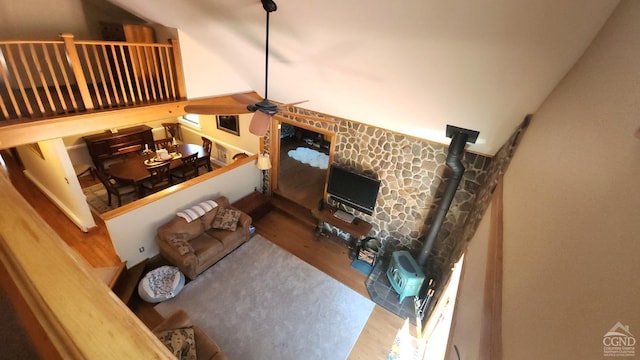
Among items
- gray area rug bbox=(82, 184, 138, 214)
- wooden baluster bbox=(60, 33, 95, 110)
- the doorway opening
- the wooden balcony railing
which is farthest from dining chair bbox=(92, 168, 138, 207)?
the doorway opening

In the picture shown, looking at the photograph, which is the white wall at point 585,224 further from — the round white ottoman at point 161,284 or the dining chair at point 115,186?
the dining chair at point 115,186

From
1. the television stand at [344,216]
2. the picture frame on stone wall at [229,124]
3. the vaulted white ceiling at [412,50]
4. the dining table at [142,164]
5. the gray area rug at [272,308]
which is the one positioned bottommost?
the gray area rug at [272,308]

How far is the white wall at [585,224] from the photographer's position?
625 millimetres

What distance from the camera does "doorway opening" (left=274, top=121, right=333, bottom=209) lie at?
6203 mm

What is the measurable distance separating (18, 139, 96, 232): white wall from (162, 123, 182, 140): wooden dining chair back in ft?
10.4

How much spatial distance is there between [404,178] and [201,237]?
3.80m

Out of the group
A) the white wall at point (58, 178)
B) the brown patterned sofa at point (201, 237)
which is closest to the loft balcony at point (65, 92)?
the white wall at point (58, 178)

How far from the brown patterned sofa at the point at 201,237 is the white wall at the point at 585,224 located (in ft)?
14.2

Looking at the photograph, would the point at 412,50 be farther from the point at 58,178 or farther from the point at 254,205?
the point at 58,178

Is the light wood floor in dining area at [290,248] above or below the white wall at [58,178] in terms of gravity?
below

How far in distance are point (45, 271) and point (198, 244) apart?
14.2 feet

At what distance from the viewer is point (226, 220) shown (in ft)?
16.1

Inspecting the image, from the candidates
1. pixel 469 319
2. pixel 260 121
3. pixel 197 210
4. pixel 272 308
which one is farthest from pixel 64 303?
pixel 197 210

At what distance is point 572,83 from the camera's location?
1652 millimetres
